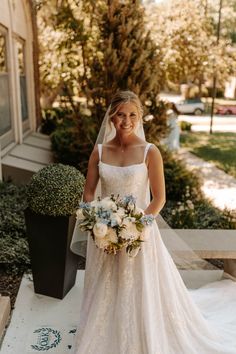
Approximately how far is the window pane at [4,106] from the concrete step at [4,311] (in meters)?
4.89

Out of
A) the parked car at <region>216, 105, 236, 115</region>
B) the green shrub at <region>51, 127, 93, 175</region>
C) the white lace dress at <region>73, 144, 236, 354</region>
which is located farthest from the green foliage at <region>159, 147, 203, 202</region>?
the parked car at <region>216, 105, 236, 115</region>

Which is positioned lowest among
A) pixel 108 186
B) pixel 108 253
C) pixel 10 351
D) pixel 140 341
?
pixel 10 351

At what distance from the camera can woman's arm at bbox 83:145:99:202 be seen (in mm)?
3051

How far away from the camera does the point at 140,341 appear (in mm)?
2932

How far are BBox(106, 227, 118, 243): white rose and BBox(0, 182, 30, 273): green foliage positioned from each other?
2470 millimetres

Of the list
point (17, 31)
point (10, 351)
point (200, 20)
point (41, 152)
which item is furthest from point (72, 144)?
point (200, 20)

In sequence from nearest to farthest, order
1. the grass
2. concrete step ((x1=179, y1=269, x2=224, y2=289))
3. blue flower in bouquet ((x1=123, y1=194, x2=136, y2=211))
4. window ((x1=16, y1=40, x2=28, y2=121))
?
blue flower in bouquet ((x1=123, y1=194, x2=136, y2=211)) < concrete step ((x1=179, y1=269, x2=224, y2=289)) < window ((x1=16, y1=40, x2=28, y2=121)) < the grass

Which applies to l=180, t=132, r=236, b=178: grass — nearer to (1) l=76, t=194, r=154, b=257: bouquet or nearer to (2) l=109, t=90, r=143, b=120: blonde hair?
(2) l=109, t=90, r=143, b=120: blonde hair

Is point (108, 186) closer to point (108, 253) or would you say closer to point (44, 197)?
point (108, 253)

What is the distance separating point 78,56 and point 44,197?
309 inches

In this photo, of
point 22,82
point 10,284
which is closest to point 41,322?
point 10,284

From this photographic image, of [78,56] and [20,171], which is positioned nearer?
[20,171]

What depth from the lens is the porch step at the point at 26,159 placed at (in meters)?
7.59

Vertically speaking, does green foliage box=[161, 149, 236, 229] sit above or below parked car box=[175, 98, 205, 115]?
above
